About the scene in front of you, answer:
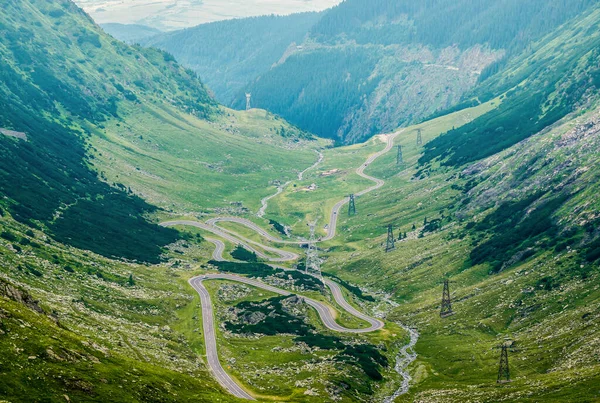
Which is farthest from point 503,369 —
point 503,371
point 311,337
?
point 311,337

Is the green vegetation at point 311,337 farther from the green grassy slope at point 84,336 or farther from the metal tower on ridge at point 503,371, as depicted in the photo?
the metal tower on ridge at point 503,371

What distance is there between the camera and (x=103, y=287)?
186 m

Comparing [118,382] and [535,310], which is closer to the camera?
[118,382]

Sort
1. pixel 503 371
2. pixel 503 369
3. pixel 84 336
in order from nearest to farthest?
1. pixel 84 336
2. pixel 503 371
3. pixel 503 369

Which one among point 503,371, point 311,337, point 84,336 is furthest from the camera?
point 311,337

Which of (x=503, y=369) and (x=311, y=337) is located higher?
(x=311, y=337)

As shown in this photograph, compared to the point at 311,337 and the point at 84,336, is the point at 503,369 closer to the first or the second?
the point at 311,337

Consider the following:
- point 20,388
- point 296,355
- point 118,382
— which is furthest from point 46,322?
point 296,355

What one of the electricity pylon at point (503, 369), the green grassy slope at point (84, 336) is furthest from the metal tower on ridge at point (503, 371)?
the green grassy slope at point (84, 336)

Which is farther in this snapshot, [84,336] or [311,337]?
[311,337]

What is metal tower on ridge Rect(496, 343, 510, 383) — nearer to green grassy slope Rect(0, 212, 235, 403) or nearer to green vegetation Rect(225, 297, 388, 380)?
green vegetation Rect(225, 297, 388, 380)

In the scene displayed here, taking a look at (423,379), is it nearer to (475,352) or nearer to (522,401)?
(475,352)

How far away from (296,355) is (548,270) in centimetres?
7793

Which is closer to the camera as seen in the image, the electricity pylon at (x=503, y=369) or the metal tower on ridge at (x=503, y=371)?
the electricity pylon at (x=503, y=369)
